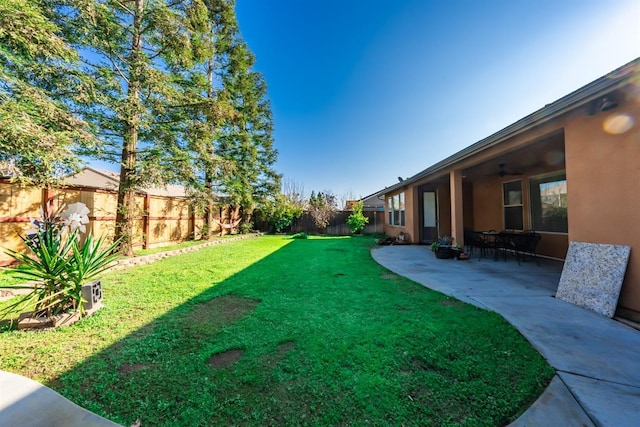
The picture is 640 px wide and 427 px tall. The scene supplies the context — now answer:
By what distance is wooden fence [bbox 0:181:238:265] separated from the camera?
18.7ft

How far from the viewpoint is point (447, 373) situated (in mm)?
2160

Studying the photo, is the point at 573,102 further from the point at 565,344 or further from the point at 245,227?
the point at 245,227

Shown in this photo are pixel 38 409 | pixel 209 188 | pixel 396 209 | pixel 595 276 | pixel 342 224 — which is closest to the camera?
pixel 38 409

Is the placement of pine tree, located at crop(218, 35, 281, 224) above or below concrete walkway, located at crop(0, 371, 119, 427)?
above

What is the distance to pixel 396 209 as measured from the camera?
538 inches

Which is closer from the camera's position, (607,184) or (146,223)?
(607,184)

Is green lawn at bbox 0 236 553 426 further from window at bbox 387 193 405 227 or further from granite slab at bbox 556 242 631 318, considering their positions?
window at bbox 387 193 405 227

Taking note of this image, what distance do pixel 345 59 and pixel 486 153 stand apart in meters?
6.96

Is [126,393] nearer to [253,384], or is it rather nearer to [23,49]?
[253,384]

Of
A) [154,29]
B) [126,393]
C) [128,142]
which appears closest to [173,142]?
[128,142]

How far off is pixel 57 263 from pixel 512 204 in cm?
1184

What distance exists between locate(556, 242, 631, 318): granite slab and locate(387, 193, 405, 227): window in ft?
28.7

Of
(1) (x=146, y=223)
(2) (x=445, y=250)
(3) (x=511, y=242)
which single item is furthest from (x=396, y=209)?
(1) (x=146, y=223)

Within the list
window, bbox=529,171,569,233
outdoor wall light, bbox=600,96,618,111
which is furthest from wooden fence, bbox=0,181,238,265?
window, bbox=529,171,569,233
